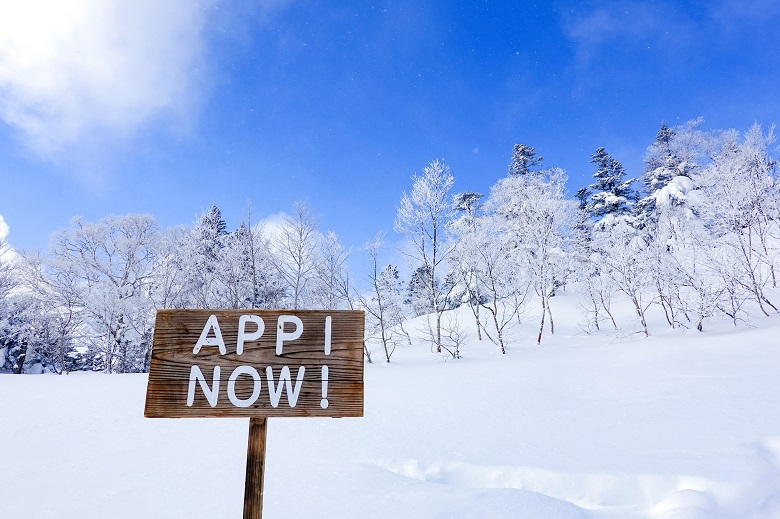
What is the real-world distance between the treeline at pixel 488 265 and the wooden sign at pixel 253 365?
13.5 metres

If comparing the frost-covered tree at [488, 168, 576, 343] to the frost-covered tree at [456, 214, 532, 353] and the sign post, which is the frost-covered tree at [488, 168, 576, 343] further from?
the sign post

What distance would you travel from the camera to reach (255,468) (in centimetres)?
219

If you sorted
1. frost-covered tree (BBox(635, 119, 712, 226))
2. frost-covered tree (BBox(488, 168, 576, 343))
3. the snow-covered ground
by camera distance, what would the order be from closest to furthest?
the snow-covered ground
frost-covered tree (BBox(488, 168, 576, 343))
frost-covered tree (BBox(635, 119, 712, 226))

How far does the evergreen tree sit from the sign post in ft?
111

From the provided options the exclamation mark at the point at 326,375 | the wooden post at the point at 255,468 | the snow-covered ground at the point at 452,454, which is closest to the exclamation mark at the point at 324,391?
the exclamation mark at the point at 326,375

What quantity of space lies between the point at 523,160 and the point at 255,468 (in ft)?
114

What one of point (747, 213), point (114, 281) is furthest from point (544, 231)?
point (114, 281)

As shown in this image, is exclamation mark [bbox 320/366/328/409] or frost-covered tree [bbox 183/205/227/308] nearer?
exclamation mark [bbox 320/366/328/409]

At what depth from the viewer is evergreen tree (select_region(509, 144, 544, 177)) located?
108 feet

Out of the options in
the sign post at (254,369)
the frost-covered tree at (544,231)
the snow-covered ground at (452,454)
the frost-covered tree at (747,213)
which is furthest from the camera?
the frost-covered tree at (544,231)

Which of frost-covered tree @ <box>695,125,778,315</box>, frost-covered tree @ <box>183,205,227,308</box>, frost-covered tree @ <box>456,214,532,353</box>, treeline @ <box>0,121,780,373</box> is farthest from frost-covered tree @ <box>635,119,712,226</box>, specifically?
frost-covered tree @ <box>183,205,227,308</box>

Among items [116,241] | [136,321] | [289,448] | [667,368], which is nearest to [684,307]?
[667,368]

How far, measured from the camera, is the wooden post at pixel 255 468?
2145mm

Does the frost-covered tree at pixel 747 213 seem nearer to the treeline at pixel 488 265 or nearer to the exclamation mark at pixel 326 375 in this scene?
the treeline at pixel 488 265
